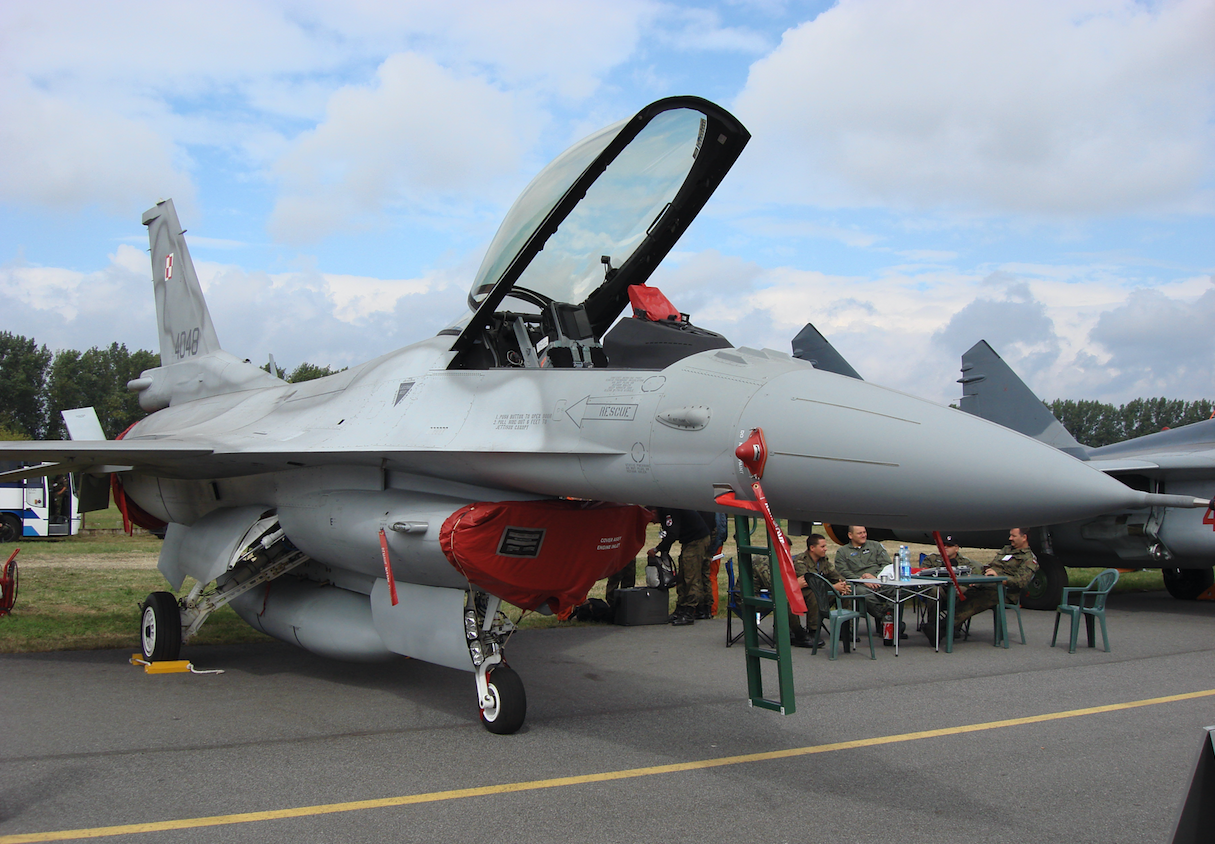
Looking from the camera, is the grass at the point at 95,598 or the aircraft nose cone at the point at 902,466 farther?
the grass at the point at 95,598

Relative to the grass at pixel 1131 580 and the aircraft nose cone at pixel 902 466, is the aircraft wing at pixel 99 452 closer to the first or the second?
the aircraft nose cone at pixel 902 466

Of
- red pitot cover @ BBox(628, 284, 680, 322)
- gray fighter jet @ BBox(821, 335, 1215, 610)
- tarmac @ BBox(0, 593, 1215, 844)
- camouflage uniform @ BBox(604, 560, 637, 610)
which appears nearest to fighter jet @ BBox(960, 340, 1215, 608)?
gray fighter jet @ BBox(821, 335, 1215, 610)

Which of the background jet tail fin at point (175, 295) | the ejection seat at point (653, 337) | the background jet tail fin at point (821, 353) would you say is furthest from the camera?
the background jet tail fin at point (821, 353)

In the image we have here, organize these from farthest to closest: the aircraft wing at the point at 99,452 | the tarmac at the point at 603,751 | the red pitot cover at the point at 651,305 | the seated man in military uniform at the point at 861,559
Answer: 1. the seated man in military uniform at the point at 861,559
2. the aircraft wing at the point at 99,452
3. the red pitot cover at the point at 651,305
4. the tarmac at the point at 603,751

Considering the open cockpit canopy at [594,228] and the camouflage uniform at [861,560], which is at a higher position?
the open cockpit canopy at [594,228]

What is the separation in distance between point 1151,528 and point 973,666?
4.87 metres

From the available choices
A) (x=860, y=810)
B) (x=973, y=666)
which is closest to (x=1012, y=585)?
(x=973, y=666)

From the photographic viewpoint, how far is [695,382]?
4473 mm

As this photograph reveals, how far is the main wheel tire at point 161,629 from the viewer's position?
716 centimetres

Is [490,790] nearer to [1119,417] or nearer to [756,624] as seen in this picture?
[756,624]

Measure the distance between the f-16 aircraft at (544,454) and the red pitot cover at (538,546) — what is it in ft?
0.05

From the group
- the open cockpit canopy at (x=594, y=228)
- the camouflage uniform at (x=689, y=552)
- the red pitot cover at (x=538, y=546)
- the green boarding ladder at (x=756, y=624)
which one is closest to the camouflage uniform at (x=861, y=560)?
the camouflage uniform at (x=689, y=552)

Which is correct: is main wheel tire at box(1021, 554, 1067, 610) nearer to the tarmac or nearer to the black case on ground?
the tarmac

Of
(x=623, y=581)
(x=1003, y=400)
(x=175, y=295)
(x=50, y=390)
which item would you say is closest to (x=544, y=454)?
(x=623, y=581)
